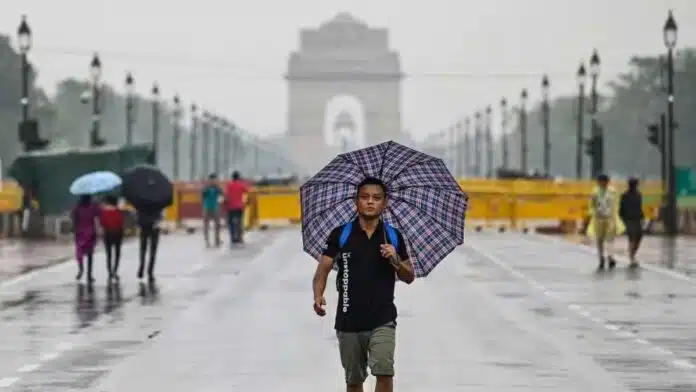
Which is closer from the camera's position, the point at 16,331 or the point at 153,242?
the point at 16,331

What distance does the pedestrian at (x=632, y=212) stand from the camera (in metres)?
36.1

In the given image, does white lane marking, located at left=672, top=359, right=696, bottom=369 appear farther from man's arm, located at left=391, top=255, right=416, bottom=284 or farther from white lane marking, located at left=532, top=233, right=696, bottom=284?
white lane marking, located at left=532, top=233, right=696, bottom=284

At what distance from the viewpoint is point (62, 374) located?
17.9 metres

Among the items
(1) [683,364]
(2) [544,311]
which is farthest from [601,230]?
(1) [683,364]

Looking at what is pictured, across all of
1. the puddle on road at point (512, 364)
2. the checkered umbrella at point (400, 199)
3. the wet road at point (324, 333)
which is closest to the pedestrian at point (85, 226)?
the wet road at point (324, 333)

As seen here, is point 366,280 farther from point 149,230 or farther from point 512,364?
point 149,230

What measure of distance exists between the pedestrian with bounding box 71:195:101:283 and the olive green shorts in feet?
66.6

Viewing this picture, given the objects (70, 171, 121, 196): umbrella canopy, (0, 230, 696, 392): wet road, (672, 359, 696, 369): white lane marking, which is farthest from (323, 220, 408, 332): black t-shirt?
(70, 171, 121, 196): umbrella canopy

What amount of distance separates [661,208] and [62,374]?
45.0 meters

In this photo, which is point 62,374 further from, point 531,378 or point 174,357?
point 531,378

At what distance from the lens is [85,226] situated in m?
32.9

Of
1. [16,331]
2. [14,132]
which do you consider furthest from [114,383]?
[14,132]

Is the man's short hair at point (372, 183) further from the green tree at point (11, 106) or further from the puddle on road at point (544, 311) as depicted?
the green tree at point (11, 106)

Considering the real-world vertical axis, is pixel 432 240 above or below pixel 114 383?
above
